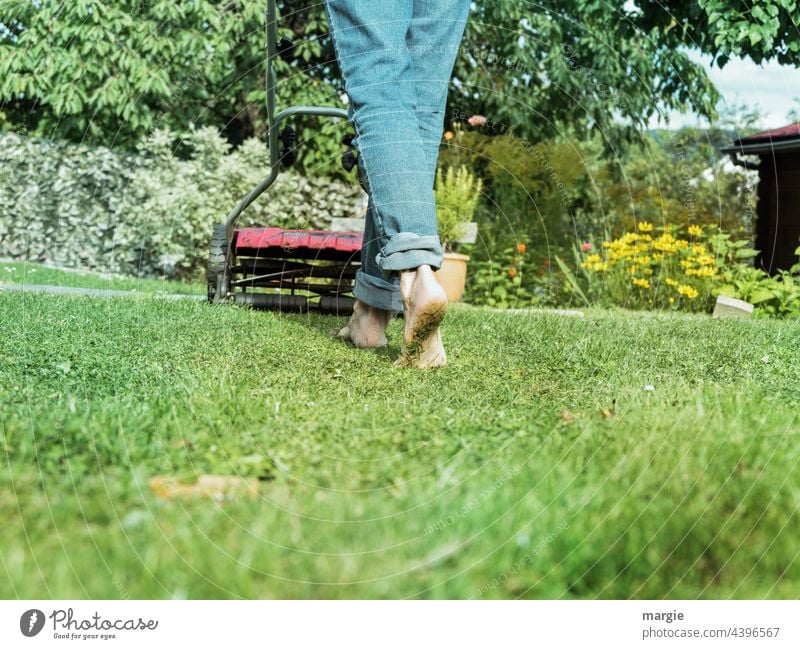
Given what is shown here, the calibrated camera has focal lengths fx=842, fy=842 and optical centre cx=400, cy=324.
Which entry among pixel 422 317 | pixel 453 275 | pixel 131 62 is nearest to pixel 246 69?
pixel 131 62

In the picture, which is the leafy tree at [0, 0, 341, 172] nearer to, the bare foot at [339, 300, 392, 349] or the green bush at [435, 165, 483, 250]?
the green bush at [435, 165, 483, 250]

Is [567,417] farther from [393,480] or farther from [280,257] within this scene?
[280,257]

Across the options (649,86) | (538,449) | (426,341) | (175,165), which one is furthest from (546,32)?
(538,449)

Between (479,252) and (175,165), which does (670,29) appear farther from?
(175,165)

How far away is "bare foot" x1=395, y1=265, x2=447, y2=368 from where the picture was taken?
6.57 feet

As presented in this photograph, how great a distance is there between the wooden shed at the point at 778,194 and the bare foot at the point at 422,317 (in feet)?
15.0

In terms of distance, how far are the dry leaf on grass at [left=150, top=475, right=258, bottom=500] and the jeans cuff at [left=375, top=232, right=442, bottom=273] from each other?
101cm

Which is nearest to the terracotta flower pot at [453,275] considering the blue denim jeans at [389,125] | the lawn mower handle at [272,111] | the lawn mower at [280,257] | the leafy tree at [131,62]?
the leafy tree at [131,62]

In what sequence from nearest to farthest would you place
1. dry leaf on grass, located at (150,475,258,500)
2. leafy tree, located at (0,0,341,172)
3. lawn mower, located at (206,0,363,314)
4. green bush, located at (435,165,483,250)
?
dry leaf on grass, located at (150,475,258,500), lawn mower, located at (206,0,363,314), green bush, located at (435,165,483,250), leafy tree, located at (0,0,341,172)

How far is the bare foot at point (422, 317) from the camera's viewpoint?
2004 mm

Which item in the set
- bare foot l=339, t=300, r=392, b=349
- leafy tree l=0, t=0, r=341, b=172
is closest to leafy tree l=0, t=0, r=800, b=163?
leafy tree l=0, t=0, r=341, b=172

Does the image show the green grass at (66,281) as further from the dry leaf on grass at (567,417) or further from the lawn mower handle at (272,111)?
the dry leaf on grass at (567,417)

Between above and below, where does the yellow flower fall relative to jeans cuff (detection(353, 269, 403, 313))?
below
